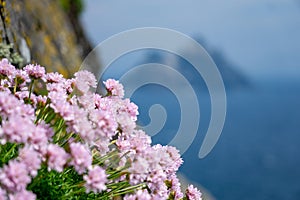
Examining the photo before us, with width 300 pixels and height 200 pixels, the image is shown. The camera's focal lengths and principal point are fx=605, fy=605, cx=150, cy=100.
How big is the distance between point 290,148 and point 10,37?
424ft

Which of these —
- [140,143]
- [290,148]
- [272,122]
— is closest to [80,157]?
[140,143]

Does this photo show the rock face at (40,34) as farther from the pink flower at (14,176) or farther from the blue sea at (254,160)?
the blue sea at (254,160)

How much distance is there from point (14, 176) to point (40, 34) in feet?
15.0

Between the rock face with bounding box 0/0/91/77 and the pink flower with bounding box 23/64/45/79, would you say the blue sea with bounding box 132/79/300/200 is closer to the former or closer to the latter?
the rock face with bounding box 0/0/91/77

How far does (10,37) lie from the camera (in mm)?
4758

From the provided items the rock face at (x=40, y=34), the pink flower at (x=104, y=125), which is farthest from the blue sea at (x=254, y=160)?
the pink flower at (x=104, y=125)

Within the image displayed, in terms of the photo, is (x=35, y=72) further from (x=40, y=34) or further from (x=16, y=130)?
(x=40, y=34)

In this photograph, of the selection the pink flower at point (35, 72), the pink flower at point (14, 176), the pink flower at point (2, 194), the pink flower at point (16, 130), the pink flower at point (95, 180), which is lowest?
the pink flower at point (2, 194)

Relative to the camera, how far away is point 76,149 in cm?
230

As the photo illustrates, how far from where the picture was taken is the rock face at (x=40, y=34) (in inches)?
191

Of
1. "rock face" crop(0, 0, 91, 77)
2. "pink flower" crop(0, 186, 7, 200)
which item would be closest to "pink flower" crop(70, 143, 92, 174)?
"pink flower" crop(0, 186, 7, 200)

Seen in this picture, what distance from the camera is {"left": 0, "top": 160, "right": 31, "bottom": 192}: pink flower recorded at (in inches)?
84.2

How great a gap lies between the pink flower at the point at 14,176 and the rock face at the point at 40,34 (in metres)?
2.60

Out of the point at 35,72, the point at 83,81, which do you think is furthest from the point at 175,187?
the point at 35,72
